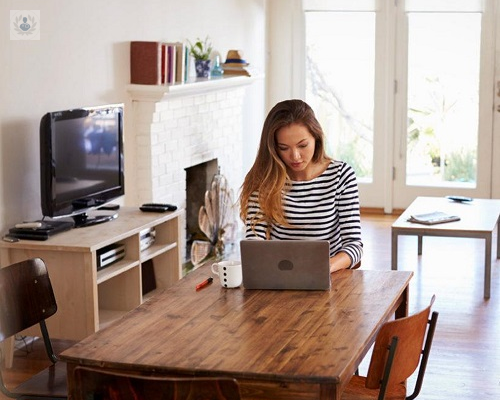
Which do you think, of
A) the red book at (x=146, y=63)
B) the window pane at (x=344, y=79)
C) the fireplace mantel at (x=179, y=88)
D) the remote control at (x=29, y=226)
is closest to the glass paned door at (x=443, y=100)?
the window pane at (x=344, y=79)

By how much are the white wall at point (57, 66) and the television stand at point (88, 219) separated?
0.68 ft

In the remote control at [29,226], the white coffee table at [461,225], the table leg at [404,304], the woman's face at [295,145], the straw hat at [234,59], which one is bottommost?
the white coffee table at [461,225]

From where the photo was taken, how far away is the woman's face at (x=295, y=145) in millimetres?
3361

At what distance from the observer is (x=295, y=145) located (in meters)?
3.37

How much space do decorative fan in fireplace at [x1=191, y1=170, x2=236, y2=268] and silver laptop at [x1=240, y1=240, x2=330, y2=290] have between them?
3411 millimetres

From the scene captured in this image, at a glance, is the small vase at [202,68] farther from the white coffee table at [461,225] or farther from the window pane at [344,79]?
the window pane at [344,79]

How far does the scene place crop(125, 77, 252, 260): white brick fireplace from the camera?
572 centimetres

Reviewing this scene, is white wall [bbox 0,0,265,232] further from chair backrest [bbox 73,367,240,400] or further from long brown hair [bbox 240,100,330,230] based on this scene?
chair backrest [bbox 73,367,240,400]

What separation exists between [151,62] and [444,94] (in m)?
3.51

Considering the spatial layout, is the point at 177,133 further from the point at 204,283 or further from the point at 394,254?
the point at 204,283

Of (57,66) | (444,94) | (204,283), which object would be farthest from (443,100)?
(204,283)

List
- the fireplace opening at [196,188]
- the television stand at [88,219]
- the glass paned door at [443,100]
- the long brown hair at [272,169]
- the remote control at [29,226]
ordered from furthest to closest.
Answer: the glass paned door at [443,100] < the fireplace opening at [196,188] < the television stand at [88,219] < the remote control at [29,226] < the long brown hair at [272,169]

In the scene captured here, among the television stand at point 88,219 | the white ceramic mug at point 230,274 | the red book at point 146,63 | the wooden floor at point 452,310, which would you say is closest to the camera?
the white ceramic mug at point 230,274

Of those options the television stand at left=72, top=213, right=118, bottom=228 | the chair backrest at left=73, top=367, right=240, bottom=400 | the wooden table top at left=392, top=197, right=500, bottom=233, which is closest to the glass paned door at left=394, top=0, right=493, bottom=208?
the wooden table top at left=392, top=197, right=500, bottom=233
